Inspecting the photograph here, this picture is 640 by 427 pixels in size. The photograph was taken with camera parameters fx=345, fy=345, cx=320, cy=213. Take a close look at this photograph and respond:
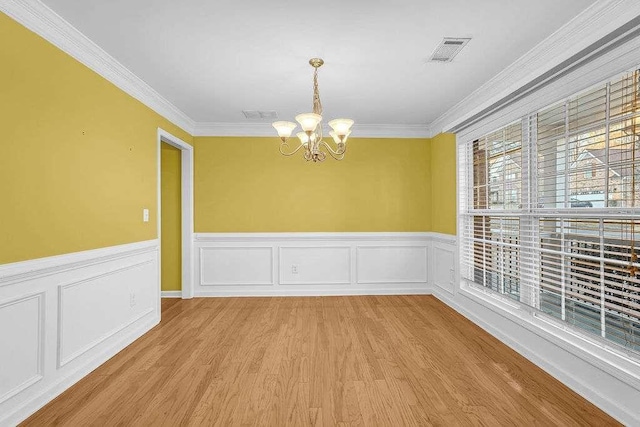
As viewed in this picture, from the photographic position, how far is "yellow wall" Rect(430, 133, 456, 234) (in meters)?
4.80

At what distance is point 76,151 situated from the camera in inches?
109

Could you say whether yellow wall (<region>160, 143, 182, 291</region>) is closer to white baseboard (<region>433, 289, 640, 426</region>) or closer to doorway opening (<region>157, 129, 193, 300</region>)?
doorway opening (<region>157, 129, 193, 300</region>)

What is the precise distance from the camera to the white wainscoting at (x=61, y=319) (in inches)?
85.6

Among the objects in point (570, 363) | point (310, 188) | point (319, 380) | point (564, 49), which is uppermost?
point (564, 49)

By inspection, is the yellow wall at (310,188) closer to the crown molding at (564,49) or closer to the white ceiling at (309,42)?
the white ceiling at (309,42)

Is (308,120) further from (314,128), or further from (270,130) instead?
(270,130)

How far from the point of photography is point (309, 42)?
281cm

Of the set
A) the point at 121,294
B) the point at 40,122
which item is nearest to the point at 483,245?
the point at 121,294

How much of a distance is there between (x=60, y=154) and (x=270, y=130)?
10.3ft

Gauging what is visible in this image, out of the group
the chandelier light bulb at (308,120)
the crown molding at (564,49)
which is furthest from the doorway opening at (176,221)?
the crown molding at (564,49)

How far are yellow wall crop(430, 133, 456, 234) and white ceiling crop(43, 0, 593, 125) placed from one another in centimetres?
96

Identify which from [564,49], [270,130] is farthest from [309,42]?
[270,130]

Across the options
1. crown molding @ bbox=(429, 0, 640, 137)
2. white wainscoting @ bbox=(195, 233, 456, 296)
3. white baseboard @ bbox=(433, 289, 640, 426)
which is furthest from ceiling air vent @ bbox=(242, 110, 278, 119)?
white baseboard @ bbox=(433, 289, 640, 426)

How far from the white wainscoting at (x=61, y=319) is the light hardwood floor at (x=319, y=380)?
0.13m
